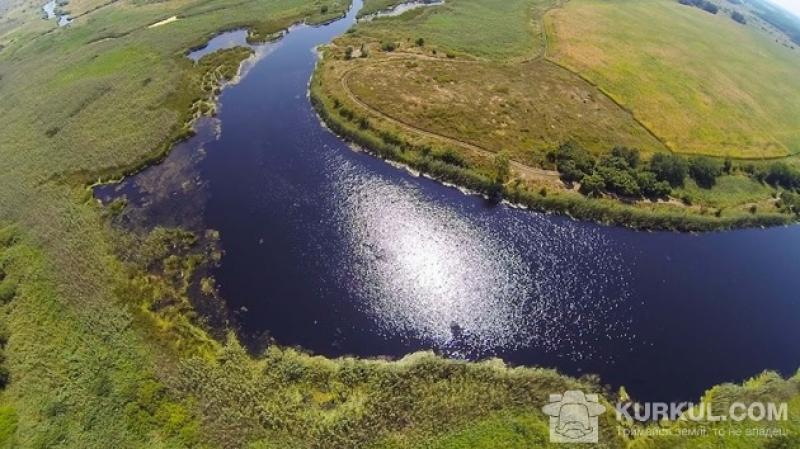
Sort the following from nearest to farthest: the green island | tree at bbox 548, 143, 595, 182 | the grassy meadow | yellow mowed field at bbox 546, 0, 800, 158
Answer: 1. the green island
2. tree at bbox 548, 143, 595, 182
3. yellow mowed field at bbox 546, 0, 800, 158
4. the grassy meadow

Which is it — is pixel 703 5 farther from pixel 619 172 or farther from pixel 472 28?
pixel 619 172

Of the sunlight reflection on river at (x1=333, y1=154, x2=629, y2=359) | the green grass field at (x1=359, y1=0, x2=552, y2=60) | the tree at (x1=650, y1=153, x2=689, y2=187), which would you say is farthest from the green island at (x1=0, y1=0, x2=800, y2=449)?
the sunlight reflection on river at (x1=333, y1=154, x2=629, y2=359)

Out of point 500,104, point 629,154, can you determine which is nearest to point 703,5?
point 500,104

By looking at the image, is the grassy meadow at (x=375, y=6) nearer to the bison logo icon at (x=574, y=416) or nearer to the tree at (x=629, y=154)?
the tree at (x=629, y=154)

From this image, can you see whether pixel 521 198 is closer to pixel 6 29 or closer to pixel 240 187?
pixel 240 187

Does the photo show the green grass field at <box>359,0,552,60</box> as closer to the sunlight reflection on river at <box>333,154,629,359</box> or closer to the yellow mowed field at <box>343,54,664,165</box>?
the yellow mowed field at <box>343,54,664,165</box>

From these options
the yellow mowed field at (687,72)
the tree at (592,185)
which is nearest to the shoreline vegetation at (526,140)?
the tree at (592,185)
